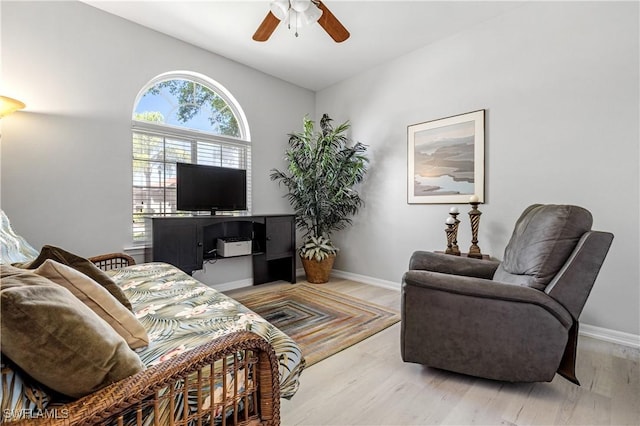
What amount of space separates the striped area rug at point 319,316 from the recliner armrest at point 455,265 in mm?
666

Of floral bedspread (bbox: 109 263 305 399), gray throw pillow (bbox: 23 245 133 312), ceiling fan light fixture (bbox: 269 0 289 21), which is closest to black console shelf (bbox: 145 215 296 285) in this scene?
floral bedspread (bbox: 109 263 305 399)

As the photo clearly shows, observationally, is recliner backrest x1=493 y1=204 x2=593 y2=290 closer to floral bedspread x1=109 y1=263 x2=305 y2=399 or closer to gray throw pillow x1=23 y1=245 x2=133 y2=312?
floral bedspread x1=109 y1=263 x2=305 y2=399

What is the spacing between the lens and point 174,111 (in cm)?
334

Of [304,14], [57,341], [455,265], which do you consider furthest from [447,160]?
[57,341]

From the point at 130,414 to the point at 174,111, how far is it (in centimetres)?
330

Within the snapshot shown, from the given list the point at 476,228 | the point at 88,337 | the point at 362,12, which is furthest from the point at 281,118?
the point at 88,337

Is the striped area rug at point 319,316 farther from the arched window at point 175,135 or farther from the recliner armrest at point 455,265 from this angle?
the arched window at point 175,135

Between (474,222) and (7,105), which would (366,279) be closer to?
(474,222)

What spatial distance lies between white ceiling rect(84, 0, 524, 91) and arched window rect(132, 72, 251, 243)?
0.52 meters

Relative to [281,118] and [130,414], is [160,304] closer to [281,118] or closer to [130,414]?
[130,414]

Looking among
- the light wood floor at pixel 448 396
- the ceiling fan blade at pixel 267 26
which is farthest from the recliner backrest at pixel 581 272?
the ceiling fan blade at pixel 267 26

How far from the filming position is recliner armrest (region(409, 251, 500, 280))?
2215 millimetres

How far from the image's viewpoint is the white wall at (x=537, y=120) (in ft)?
7.36

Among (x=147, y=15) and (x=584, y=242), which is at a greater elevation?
(x=147, y=15)
